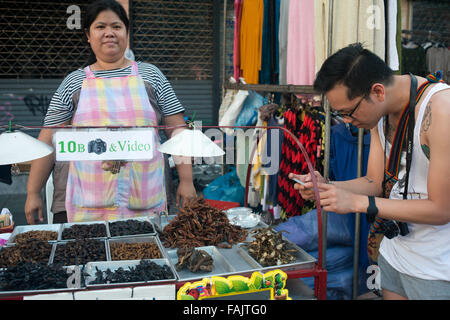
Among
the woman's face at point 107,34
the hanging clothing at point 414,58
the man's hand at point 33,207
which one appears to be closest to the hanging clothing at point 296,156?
the woman's face at point 107,34

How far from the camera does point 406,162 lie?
186 cm

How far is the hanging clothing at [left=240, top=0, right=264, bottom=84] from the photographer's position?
196 inches

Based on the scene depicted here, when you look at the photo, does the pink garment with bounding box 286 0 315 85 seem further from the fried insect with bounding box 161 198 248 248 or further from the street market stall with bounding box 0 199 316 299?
the fried insect with bounding box 161 198 248 248

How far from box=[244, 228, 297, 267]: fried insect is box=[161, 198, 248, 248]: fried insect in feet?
0.51

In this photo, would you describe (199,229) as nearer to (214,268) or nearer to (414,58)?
(214,268)

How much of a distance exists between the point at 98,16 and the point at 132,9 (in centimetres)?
476

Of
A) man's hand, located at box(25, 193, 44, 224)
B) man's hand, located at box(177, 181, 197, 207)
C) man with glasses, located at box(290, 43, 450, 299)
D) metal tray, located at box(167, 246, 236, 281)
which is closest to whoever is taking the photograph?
man with glasses, located at box(290, 43, 450, 299)

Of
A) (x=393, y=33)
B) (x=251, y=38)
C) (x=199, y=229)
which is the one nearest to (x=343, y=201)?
(x=199, y=229)

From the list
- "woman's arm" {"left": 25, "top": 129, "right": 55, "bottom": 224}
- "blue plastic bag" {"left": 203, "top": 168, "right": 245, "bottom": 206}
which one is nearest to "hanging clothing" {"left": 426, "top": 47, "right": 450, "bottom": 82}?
"blue plastic bag" {"left": 203, "top": 168, "right": 245, "bottom": 206}

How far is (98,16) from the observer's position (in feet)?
8.52

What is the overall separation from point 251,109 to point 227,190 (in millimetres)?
1055

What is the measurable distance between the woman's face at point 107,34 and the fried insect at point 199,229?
1.05 meters

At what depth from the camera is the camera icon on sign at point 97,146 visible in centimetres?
206

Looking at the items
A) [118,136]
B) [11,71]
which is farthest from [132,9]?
[118,136]
